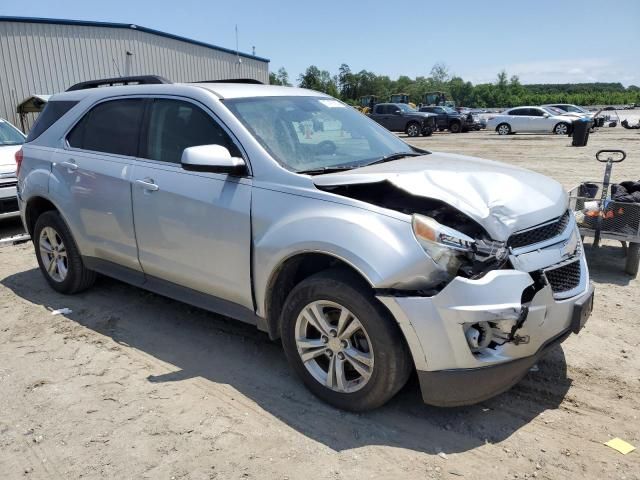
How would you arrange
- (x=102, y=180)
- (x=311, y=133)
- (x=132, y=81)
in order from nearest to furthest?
(x=311, y=133), (x=102, y=180), (x=132, y=81)

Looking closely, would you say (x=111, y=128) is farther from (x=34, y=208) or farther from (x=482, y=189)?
(x=482, y=189)

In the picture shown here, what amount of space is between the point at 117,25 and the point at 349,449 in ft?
74.8

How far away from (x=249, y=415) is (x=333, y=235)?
1.19 metres

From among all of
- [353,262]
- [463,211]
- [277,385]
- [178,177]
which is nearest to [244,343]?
[277,385]

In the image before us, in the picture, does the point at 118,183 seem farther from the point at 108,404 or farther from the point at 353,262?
the point at 353,262

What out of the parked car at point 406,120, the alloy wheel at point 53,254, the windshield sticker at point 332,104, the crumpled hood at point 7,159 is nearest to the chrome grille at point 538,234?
the windshield sticker at point 332,104

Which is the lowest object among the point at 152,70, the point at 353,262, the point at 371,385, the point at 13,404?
the point at 13,404

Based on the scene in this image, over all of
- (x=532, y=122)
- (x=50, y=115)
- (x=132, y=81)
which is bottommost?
(x=532, y=122)

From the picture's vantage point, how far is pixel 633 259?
5258mm

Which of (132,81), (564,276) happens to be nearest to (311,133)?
(564,276)

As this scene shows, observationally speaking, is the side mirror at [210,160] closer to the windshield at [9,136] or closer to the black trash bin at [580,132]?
the windshield at [9,136]

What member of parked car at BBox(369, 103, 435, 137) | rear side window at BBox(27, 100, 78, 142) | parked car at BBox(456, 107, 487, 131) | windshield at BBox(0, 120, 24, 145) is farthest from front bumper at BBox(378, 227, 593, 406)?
parked car at BBox(456, 107, 487, 131)

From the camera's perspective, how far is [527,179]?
3.37 m

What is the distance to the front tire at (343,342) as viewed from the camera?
9.08ft
